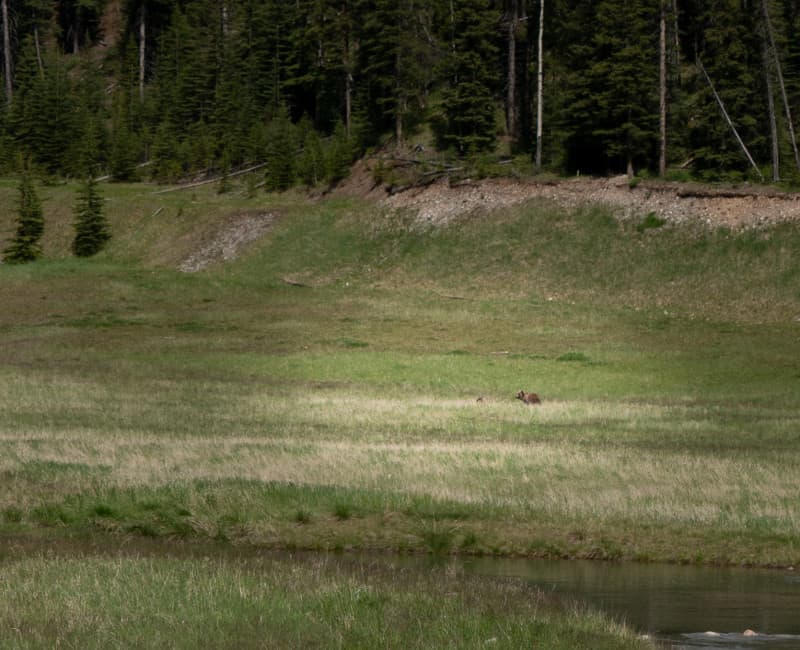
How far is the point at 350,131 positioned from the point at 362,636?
90.2 meters

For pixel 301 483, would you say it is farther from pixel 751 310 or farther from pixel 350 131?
pixel 350 131

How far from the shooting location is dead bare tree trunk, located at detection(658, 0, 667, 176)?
72125 mm

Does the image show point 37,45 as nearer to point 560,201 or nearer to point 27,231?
point 27,231

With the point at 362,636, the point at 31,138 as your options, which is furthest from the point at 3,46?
the point at 362,636

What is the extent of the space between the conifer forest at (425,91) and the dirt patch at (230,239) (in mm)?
9182

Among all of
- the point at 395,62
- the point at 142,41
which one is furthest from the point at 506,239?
the point at 142,41

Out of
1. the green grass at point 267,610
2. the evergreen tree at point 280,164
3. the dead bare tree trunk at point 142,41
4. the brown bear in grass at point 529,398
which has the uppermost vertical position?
the dead bare tree trunk at point 142,41

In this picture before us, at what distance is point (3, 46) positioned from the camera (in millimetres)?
137500

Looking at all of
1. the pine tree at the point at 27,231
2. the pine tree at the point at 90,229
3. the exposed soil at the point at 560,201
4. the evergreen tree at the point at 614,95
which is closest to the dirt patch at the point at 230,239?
the exposed soil at the point at 560,201

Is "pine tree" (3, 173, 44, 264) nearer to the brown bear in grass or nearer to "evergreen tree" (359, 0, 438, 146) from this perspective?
"evergreen tree" (359, 0, 438, 146)

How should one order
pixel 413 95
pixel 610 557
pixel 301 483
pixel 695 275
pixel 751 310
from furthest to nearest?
pixel 413 95 < pixel 695 275 < pixel 751 310 < pixel 301 483 < pixel 610 557

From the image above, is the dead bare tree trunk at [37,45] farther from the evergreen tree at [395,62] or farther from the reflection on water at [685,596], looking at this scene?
the reflection on water at [685,596]

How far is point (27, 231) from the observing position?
8225 centimetres

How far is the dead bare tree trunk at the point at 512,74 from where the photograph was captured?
8744 cm
